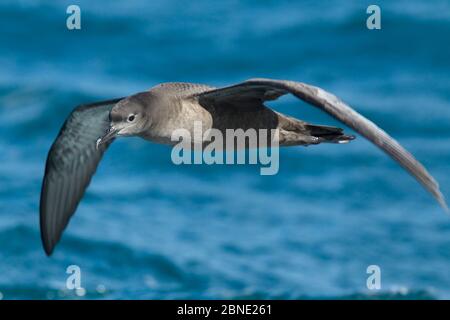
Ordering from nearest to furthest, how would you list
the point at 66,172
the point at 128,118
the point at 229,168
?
the point at 128,118 → the point at 66,172 → the point at 229,168

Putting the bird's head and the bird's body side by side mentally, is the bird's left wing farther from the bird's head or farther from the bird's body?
the bird's head

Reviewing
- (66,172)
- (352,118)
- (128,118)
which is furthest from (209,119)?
(66,172)

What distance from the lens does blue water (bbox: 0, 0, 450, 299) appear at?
698 inches

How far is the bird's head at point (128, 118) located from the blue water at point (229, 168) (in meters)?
6.56

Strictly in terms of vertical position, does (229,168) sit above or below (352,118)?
above

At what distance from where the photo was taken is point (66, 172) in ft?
38.4

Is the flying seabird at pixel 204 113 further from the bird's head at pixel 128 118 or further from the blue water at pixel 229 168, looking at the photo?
the blue water at pixel 229 168

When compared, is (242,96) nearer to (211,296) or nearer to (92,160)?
(92,160)

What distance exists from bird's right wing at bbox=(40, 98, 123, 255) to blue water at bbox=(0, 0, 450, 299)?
449cm

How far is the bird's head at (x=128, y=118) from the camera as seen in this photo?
9.90 m

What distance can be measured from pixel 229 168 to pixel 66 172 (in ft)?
29.9

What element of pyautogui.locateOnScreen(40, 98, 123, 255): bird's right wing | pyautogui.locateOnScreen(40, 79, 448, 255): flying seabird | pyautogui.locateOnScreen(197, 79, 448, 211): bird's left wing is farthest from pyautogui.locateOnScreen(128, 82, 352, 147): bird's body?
pyautogui.locateOnScreen(40, 98, 123, 255): bird's right wing

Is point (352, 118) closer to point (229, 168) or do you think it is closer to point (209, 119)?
point (209, 119)

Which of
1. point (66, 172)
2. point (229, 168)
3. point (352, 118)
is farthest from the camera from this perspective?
point (229, 168)
